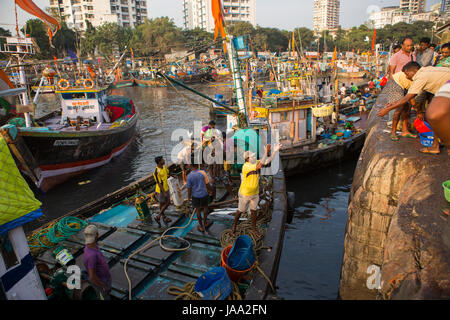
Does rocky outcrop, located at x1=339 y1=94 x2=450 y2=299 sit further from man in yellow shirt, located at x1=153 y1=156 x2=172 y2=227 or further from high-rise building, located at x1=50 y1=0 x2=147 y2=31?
high-rise building, located at x1=50 y1=0 x2=147 y2=31

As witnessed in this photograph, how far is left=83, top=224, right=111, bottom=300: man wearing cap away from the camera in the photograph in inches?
158

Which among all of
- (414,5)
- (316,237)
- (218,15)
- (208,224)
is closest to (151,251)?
(208,224)

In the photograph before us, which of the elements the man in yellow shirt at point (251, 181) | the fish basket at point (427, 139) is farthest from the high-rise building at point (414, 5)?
the man in yellow shirt at point (251, 181)

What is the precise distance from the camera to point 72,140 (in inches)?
536

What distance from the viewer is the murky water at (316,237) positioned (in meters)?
8.10

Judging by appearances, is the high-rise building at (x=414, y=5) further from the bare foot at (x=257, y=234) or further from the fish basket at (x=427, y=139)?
the bare foot at (x=257, y=234)

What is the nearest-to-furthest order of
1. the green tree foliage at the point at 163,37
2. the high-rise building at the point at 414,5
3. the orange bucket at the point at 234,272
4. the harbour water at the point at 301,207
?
1. the orange bucket at the point at 234,272
2. the harbour water at the point at 301,207
3. the green tree foliage at the point at 163,37
4. the high-rise building at the point at 414,5

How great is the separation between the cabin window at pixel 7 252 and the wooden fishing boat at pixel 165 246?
0.94 metres

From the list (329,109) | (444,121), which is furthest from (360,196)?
(329,109)

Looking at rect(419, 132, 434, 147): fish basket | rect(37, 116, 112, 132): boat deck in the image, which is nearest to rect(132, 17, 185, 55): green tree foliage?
rect(37, 116, 112, 132): boat deck

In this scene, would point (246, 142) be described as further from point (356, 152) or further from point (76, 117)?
point (76, 117)

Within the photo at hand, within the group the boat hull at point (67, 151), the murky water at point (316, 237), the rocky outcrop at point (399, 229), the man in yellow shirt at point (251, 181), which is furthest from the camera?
the boat hull at point (67, 151)

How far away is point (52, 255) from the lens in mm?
6035
